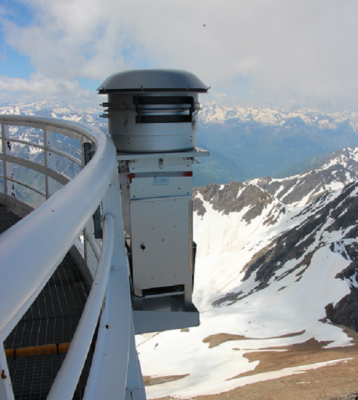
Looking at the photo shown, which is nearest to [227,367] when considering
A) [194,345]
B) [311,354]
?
[311,354]

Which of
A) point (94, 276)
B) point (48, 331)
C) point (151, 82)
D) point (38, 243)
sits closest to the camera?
point (38, 243)

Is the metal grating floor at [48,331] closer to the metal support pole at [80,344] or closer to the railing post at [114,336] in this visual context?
the railing post at [114,336]

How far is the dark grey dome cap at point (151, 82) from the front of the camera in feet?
15.6

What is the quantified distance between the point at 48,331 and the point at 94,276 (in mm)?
1837

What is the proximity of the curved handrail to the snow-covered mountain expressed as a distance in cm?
2099

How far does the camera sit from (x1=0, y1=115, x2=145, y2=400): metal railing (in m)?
0.66

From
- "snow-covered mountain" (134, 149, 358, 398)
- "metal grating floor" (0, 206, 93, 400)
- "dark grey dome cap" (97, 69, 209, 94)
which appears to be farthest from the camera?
"snow-covered mountain" (134, 149, 358, 398)

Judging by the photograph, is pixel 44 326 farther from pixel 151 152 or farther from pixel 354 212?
pixel 354 212

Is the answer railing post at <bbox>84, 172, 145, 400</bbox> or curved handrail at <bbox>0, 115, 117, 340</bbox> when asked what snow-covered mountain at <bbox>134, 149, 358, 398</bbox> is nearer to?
railing post at <bbox>84, 172, 145, 400</bbox>

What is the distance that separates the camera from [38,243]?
0.77m

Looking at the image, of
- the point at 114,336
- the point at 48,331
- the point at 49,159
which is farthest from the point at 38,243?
the point at 49,159

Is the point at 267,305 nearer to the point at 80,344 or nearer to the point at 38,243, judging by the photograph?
the point at 80,344

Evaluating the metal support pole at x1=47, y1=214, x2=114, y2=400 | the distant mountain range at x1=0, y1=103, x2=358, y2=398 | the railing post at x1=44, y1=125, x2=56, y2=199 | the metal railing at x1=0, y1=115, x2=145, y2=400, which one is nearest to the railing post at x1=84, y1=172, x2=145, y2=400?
the metal railing at x1=0, y1=115, x2=145, y2=400

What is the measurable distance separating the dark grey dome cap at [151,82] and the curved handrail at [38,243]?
3.74 meters
